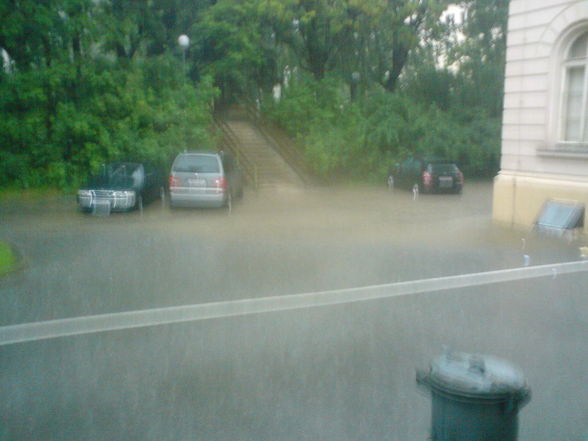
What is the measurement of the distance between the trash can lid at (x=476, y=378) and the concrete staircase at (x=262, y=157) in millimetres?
22768

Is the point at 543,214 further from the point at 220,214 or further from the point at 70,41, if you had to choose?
the point at 70,41

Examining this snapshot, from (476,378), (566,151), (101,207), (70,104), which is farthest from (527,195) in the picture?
(70,104)

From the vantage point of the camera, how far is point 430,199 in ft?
78.4

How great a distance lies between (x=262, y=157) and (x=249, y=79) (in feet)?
16.1

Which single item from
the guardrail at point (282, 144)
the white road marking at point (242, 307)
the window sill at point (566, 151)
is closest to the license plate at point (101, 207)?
the white road marking at point (242, 307)

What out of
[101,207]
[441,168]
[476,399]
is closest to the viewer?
[476,399]

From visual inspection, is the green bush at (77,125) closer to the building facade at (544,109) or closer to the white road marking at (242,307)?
the building facade at (544,109)

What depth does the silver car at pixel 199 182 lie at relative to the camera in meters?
18.7

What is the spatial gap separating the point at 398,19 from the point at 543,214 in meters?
17.3

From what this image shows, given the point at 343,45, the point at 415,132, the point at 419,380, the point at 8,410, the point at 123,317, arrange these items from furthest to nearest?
the point at 343,45, the point at 415,132, the point at 123,317, the point at 8,410, the point at 419,380

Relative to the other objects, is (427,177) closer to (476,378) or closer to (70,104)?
(70,104)

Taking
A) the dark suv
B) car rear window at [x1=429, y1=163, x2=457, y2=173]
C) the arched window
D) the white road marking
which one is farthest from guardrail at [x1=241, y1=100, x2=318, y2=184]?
the white road marking

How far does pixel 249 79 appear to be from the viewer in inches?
1260

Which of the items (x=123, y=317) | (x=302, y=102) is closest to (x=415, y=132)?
(x=302, y=102)
